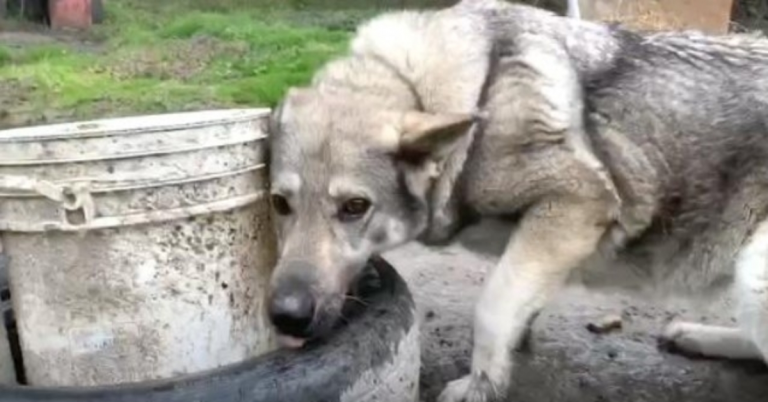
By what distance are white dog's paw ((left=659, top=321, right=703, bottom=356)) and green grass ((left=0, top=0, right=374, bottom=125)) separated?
10.1ft

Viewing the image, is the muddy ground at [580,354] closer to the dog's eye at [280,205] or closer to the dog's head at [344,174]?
the dog's head at [344,174]

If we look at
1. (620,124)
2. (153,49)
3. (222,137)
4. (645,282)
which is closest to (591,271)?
(645,282)

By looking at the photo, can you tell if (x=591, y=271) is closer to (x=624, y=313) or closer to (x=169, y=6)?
(x=624, y=313)

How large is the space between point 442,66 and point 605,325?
4.55ft

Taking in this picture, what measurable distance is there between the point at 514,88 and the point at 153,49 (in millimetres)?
6438

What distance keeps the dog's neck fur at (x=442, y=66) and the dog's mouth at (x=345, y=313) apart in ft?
0.82

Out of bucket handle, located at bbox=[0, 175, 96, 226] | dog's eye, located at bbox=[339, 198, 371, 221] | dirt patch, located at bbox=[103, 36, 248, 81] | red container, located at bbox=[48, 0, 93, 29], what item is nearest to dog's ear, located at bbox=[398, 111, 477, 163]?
dog's eye, located at bbox=[339, 198, 371, 221]

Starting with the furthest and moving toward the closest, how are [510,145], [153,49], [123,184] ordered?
[153,49] < [510,145] < [123,184]

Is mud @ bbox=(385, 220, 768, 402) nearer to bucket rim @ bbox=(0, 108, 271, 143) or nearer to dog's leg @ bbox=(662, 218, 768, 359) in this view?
dog's leg @ bbox=(662, 218, 768, 359)

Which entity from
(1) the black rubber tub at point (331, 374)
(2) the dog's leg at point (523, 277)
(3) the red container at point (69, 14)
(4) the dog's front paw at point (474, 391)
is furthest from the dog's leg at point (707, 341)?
(3) the red container at point (69, 14)

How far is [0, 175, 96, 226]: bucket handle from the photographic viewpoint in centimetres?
290

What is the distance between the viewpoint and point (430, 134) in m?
3.29

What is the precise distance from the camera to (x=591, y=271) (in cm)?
385

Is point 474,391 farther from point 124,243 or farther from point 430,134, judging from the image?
point 124,243
